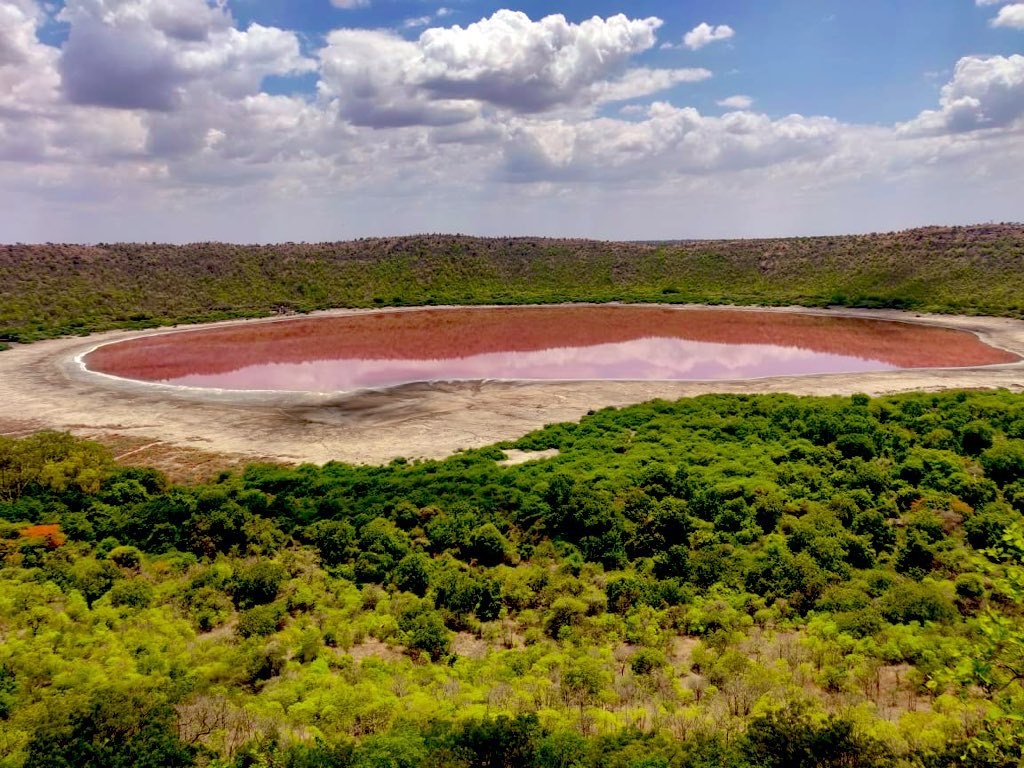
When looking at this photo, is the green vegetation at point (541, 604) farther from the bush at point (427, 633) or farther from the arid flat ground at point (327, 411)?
the arid flat ground at point (327, 411)

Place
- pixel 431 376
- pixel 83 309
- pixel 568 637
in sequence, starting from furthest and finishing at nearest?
A: pixel 83 309
pixel 431 376
pixel 568 637

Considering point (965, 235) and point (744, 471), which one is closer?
point (744, 471)

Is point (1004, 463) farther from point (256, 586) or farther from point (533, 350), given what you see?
point (533, 350)

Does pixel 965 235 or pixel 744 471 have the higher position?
pixel 965 235

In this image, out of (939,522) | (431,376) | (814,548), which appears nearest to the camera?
(814,548)

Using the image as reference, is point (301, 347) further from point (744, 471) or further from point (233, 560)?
point (744, 471)

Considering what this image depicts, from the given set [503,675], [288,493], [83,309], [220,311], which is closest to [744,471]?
[503,675]

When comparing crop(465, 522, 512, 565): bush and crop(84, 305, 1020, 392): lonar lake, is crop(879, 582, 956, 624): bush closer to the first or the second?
crop(465, 522, 512, 565): bush

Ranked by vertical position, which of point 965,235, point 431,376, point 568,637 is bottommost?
point 568,637
